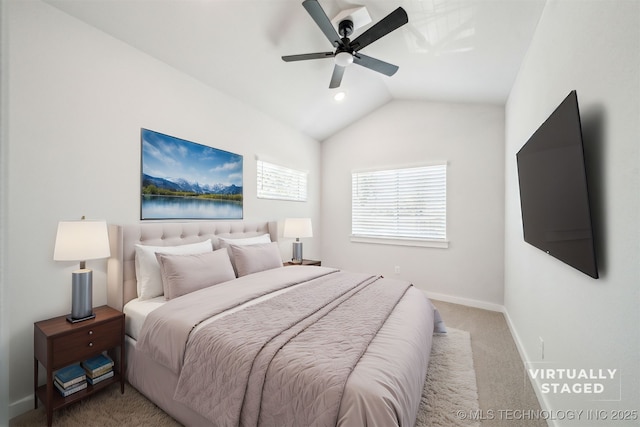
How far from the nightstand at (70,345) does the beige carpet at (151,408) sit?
0.10 m

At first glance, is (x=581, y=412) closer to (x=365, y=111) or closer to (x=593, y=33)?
(x=593, y=33)

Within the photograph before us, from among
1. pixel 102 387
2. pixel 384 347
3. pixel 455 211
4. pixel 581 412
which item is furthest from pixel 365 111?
pixel 102 387

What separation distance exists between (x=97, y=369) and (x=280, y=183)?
9.64ft

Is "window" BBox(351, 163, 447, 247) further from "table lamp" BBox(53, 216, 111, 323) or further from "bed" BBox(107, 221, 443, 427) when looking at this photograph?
"table lamp" BBox(53, 216, 111, 323)

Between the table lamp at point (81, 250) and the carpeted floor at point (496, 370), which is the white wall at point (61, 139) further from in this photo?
the carpeted floor at point (496, 370)

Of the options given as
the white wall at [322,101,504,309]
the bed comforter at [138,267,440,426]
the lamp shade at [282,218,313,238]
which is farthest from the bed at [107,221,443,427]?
the white wall at [322,101,504,309]

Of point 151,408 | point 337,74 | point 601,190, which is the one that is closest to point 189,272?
point 151,408

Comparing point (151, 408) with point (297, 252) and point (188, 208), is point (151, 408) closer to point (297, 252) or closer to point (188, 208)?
point (188, 208)

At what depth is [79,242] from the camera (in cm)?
177

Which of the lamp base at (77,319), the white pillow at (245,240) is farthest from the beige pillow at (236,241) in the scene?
the lamp base at (77,319)

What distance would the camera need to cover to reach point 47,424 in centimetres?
163

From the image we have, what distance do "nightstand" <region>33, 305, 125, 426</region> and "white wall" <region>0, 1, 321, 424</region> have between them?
175mm

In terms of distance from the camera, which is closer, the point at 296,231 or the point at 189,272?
the point at 189,272

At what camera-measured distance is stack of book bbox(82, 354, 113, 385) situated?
186 centimetres
